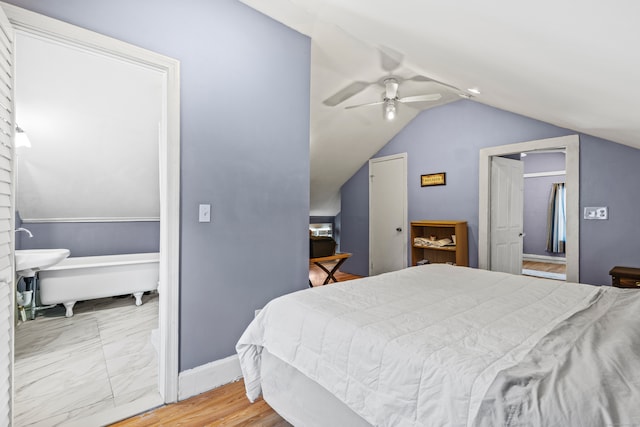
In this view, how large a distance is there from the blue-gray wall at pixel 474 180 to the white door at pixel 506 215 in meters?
→ 0.23

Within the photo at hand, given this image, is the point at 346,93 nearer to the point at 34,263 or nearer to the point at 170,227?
the point at 170,227

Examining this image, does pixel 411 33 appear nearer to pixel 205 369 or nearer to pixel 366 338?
pixel 366 338

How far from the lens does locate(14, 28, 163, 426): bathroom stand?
2.10 m

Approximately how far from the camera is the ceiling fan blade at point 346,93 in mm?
3420

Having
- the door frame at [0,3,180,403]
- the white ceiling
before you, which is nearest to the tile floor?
the door frame at [0,3,180,403]

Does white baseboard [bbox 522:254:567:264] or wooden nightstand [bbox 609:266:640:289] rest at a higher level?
wooden nightstand [bbox 609:266:640:289]

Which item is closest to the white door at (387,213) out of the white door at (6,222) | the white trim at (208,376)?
the white trim at (208,376)

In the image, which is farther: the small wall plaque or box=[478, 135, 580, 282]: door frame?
the small wall plaque

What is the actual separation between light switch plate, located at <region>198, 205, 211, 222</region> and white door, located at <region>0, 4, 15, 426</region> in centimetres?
88

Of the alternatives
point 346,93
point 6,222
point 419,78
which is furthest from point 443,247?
point 6,222

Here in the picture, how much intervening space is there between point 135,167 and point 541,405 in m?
4.34

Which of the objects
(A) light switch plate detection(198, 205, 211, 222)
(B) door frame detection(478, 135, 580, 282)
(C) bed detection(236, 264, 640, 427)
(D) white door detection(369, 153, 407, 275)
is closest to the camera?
(C) bed detection(236, 264, 640, 427)

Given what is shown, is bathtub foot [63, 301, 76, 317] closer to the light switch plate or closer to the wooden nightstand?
the light switch plate

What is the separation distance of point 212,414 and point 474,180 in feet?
12.7
